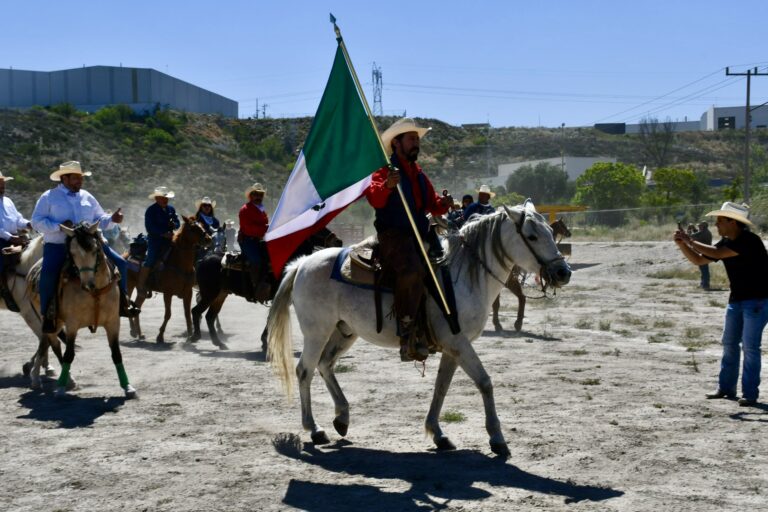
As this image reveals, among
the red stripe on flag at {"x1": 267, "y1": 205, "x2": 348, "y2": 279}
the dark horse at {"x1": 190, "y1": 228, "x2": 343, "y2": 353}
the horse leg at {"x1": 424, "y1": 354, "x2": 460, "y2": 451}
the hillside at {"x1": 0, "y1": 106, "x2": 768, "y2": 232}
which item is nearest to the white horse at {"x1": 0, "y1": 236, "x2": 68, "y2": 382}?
the dark horse at {"x1": 190, "y1": 228, "x2": 343, "y2": 353}

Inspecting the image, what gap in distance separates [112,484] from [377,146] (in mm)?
3574

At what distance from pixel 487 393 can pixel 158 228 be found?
10.4 meters

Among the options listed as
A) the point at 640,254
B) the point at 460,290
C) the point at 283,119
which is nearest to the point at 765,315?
the point at 460,290

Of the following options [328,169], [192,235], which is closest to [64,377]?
[328,169]

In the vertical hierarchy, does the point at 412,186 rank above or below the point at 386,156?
below

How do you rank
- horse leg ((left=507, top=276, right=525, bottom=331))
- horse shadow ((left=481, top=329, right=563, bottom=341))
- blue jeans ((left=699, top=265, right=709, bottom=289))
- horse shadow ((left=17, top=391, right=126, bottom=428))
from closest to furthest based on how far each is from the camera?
horse shadow ((left=17, top=391, right=126, bottom=428))
horse shadow ((left=481, top=329, right=563, bottom=341))
horse leg ((left=507, top=276, right=525, bottom=331))
blue jeans ((left=699, top=265, right=709, bottom=289))

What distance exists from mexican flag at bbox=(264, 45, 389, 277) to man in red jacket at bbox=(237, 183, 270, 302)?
599cm

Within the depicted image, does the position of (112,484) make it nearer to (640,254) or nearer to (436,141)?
(640,254)

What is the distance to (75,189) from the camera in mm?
11164

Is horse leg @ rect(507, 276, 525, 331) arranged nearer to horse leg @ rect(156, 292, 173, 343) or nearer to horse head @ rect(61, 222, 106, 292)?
horse leg @ rect(156, 292, 173, 343)

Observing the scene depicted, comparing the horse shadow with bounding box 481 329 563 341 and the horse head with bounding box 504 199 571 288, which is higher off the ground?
the horse head with bounding box 504 199 571 288

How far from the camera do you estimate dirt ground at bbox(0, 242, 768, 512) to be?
684 centimetres

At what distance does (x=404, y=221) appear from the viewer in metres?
8.35

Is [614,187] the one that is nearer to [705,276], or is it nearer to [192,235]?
[705,276]
